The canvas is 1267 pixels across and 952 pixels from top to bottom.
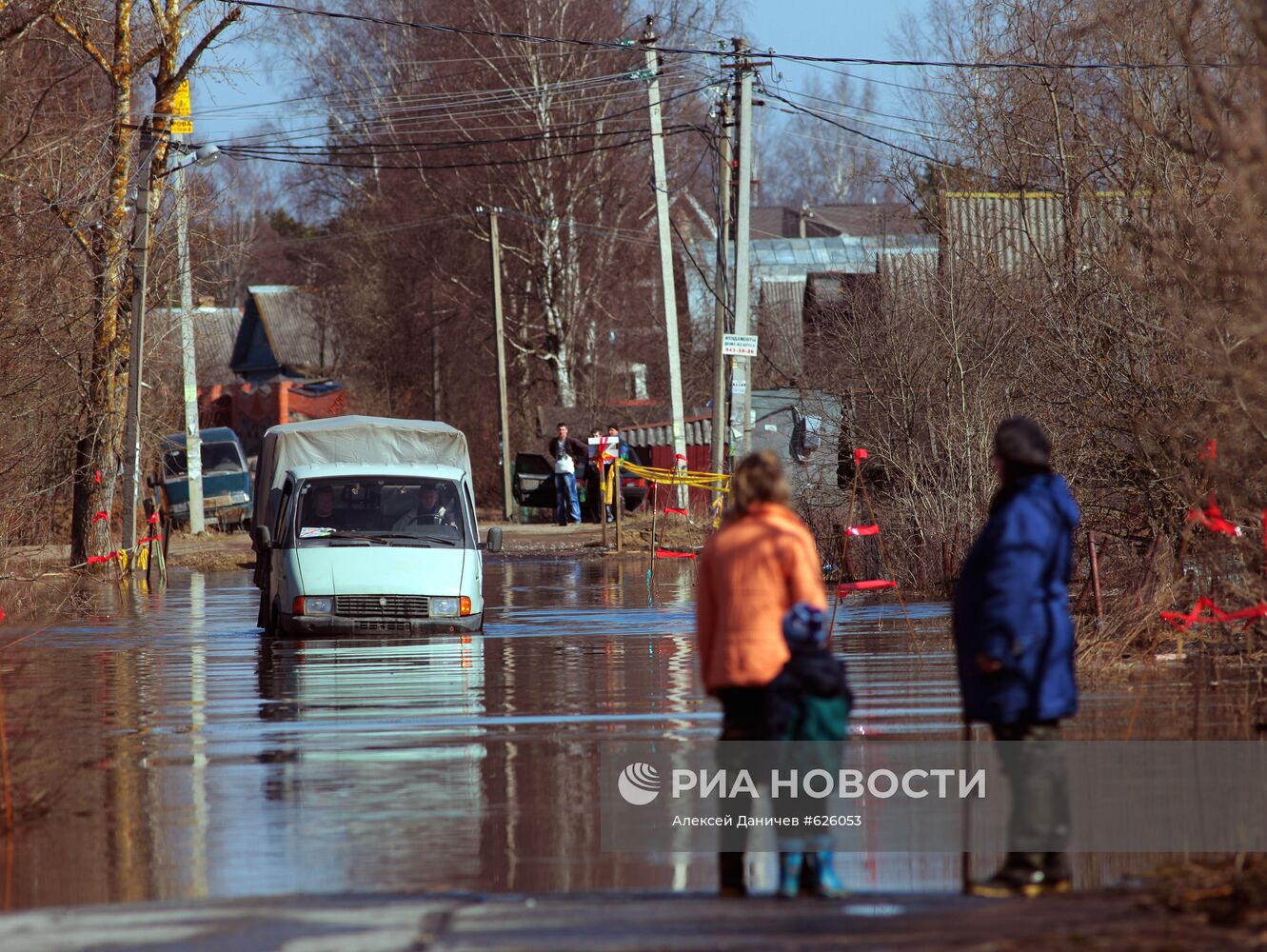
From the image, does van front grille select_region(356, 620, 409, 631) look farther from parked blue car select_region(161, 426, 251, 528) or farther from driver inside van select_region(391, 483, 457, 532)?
parked blue car select_region(161, 426, 251, 528)

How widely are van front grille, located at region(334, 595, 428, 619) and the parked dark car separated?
72.9 ft

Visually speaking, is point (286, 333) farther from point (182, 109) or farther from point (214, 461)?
point (182, 109)

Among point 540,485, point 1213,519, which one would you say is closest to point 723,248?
point 540,485

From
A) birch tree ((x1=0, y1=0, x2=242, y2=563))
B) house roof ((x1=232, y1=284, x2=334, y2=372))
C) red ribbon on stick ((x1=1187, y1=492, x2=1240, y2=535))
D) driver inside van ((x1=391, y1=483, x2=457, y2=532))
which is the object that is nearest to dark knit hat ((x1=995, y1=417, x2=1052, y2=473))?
red ribbon on stick ((x1=1187, y1=492, x2=1240, y2=535))

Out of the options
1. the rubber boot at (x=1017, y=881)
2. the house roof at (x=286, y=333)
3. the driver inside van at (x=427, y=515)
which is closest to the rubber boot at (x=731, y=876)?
the rubber boot at (x=1017, y=881)

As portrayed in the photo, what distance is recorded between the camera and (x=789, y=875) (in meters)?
6.12

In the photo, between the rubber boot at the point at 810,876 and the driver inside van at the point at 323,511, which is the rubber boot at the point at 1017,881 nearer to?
the rubber boot at the point at 810,876

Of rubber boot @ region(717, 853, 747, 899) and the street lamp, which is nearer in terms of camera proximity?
rubber boot @ region(717, 853, 747, 899)

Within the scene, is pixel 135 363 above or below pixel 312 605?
above

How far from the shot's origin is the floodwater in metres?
6.97

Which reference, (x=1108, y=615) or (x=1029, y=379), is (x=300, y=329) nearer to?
(x=1029, y=379)

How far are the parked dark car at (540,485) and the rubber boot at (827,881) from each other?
32481 millimetres

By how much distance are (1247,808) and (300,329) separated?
2682 inches

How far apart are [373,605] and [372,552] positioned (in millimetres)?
570
